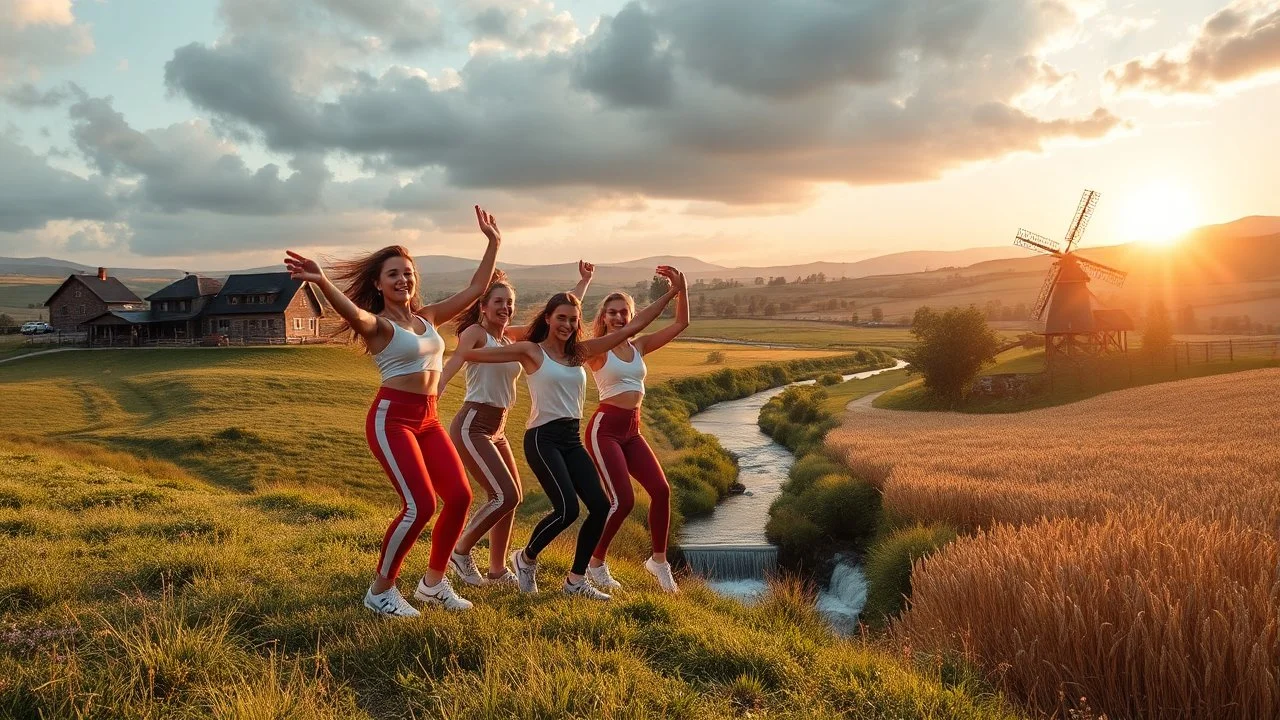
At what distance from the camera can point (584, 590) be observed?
23.5ft

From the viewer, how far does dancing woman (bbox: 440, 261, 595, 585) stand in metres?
7.45

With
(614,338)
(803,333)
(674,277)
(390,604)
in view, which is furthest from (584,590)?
(803,333)

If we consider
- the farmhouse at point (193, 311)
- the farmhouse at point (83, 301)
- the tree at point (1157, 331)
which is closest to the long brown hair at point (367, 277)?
the tree at point (1157, 331)

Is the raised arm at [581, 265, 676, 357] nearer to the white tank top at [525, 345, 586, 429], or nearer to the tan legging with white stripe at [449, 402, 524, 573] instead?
the white tank top at [525, 345, 586, 429]

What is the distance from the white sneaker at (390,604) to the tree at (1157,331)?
173ft

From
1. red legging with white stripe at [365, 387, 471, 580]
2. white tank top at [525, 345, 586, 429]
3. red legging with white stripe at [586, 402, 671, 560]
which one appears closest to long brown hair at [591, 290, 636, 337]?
red legging with white stripe at [586, 402, 671, 560]

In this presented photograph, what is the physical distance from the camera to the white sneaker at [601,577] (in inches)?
297

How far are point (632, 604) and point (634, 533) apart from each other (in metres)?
9.30

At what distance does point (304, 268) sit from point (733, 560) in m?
12.9

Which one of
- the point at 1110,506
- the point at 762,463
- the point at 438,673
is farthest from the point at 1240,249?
the point at 438,673

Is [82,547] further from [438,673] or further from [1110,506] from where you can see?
[1110,506]

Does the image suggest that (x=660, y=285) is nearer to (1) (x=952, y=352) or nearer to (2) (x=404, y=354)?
(2) (x=404, y=354)

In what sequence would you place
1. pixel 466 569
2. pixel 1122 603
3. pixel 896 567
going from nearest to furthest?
1. pixel 1122 603
2. pixel 466 569
3. pixel 896 567

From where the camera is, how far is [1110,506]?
11.8 m
